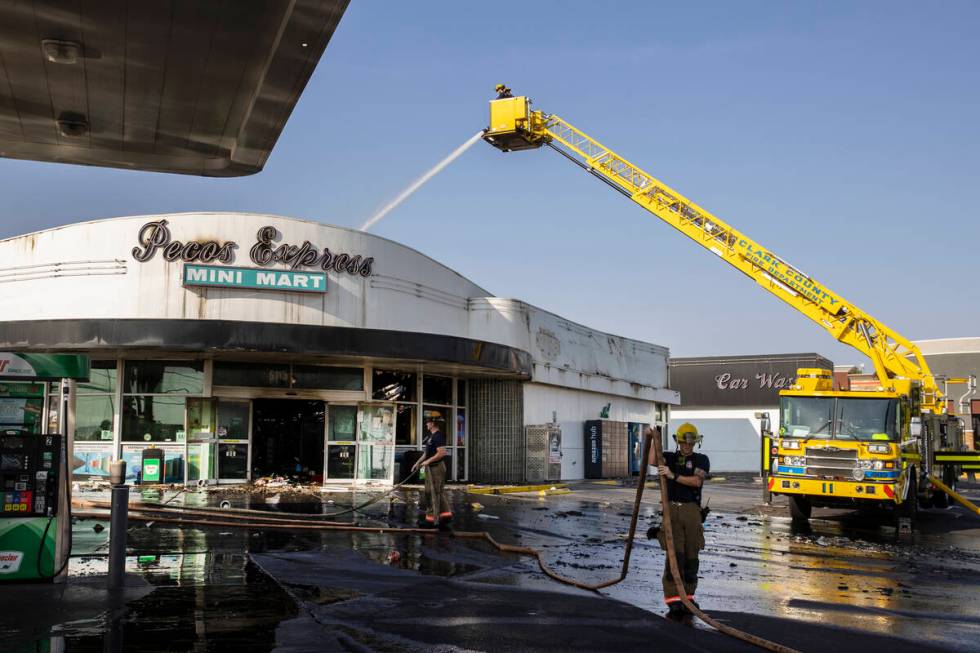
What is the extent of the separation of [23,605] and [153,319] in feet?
46.8

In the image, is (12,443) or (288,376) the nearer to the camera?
(12,443)

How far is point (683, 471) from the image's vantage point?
9.08 meters

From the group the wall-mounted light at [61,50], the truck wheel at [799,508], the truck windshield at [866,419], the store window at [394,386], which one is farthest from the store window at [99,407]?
the wall-mounted light at [61,50]

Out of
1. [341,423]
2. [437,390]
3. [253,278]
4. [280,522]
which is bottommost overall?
[280,522]

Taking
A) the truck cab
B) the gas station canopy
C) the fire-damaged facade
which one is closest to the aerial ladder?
the truck cab

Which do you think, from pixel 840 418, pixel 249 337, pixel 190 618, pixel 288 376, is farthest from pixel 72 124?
pixel 288 376

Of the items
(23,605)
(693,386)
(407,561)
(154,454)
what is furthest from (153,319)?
(693,386)

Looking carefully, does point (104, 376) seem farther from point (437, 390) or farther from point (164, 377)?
point (437, 390)

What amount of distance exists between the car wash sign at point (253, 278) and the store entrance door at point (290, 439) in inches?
162

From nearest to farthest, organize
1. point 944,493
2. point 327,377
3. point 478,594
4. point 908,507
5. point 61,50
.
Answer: point 61,50 → point 478,594 → point 908,507 → point 944,493 → point 327,377

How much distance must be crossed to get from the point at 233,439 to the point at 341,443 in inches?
120

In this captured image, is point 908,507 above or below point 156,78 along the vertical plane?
below

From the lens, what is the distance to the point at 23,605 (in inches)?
308

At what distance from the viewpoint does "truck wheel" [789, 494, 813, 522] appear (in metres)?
18.2
